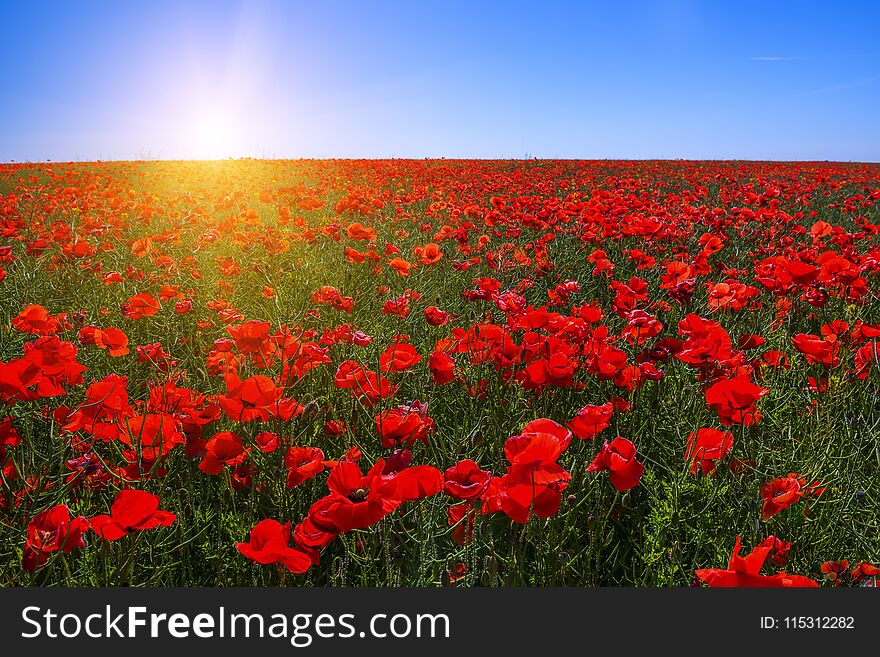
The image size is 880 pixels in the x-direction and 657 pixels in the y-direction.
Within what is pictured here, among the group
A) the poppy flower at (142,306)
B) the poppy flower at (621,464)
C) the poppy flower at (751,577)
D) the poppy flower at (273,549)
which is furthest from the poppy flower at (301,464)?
the poppy flower at (142,306)

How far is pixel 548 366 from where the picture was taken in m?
1.69

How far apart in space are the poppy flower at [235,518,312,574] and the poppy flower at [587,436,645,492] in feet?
1.83

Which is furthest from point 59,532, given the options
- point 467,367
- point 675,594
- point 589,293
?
point 589,293

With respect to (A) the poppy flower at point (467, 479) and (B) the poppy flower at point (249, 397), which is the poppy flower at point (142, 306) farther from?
(A) the poppy flower at point (467, 479)

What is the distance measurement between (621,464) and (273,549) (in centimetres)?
65

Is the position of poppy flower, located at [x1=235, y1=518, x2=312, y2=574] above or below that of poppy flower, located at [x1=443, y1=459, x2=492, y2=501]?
below

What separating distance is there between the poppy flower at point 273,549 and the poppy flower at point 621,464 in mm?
558

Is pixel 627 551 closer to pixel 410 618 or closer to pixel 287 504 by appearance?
pixel 410 618

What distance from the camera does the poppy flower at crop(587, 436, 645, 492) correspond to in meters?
1.15

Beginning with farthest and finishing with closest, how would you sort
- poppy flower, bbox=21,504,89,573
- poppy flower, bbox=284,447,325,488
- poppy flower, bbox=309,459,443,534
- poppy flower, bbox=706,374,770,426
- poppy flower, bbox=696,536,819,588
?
poppy flower, bbox=706,374,770,426 < poppy flower, bbox=284,447,325,488 < poppy flower, bbox=21,504,89,573 < poppy flower, bbox=309,459,443,534 < poppy flower, bbox=696,536,819,588

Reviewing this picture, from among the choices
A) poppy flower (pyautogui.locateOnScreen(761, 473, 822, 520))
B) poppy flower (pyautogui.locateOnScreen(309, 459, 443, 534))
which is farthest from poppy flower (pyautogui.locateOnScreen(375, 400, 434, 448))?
Result: poppy flower (pyautogui.locateOnScreen(761, 473, 822, 520))

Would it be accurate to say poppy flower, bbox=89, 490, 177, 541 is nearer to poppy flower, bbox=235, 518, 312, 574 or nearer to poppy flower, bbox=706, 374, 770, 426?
poppy flower, bbox=235, 518, 312, 574

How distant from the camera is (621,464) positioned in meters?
1.15

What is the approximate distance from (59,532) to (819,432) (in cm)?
206
